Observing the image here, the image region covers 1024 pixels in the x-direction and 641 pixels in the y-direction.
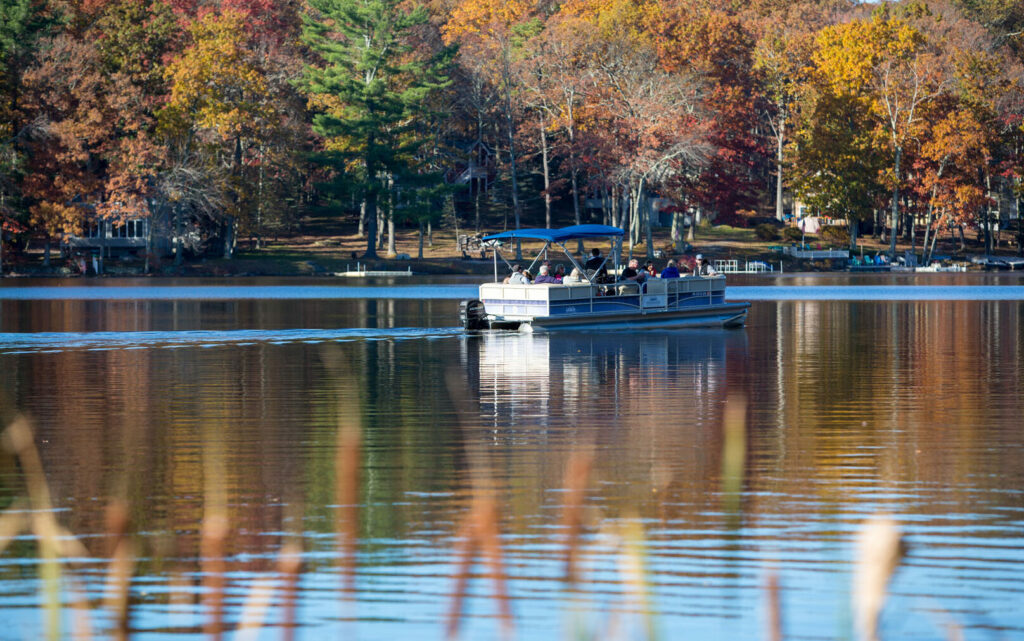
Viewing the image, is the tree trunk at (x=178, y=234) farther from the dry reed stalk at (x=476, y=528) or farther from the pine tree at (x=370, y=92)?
the dry reed stalk at (x=476, y=528)

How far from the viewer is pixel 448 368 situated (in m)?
27.0

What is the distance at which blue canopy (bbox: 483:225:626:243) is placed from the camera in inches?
1574

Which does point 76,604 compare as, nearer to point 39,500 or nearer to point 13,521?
point 13,521

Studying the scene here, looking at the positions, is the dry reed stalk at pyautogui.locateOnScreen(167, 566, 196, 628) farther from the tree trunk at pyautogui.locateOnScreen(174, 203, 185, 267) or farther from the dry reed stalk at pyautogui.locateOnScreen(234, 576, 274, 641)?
the tree trunk at pyautogui.locateOnScreen(174, 203, 185, 267)

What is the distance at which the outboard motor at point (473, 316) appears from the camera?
37.0 m

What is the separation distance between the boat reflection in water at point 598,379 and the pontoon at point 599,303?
0.52m

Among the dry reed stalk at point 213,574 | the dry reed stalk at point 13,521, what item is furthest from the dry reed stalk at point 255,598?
the dry reed stalk at point 13,521

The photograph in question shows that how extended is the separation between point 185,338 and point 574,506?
3104cm

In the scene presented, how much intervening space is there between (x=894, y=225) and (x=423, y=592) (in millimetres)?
90680

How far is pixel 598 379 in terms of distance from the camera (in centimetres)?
2453

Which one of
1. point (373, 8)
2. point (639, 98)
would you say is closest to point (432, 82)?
point (373, 8)

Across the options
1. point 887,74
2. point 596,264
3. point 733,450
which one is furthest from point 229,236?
point 733,450

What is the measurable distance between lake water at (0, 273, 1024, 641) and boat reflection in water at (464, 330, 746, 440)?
0.12 m

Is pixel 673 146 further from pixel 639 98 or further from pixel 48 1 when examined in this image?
pixel 48 1
